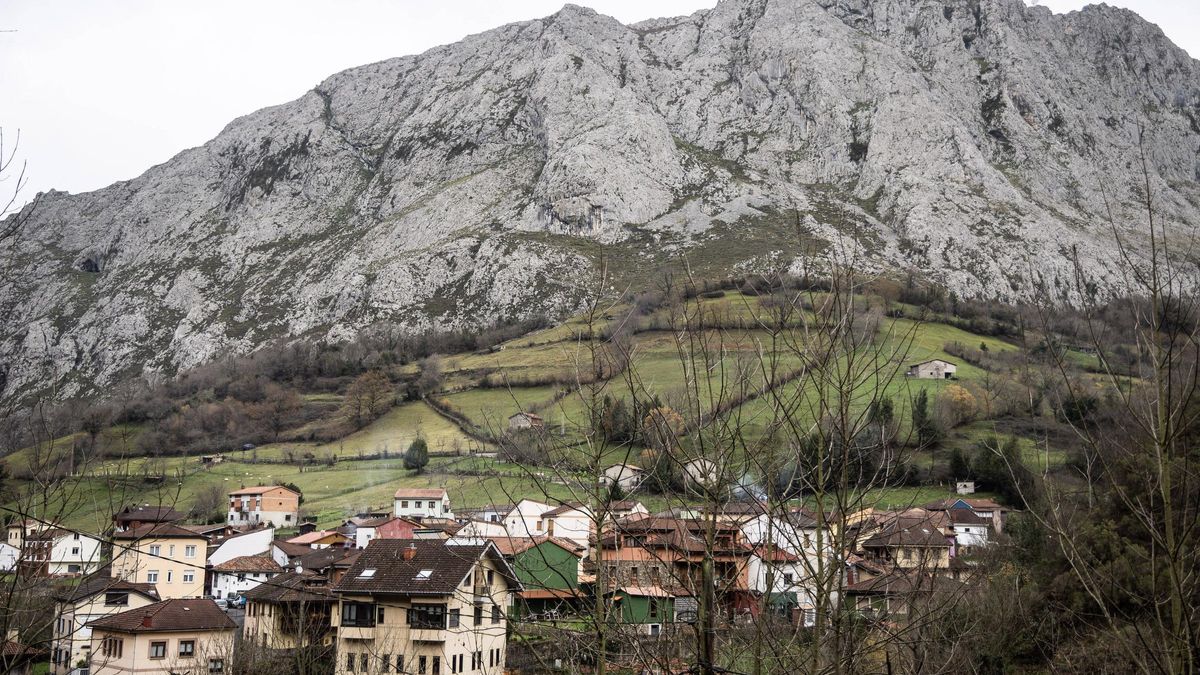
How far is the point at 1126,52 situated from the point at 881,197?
93.1 meters

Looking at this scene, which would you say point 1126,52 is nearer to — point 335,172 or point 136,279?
point 335,172

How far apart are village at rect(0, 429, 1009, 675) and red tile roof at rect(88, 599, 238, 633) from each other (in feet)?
0.27

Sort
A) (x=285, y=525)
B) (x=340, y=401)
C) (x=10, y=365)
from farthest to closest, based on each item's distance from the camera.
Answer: (x=10, y=365)
(x=340, y=401)
(x=285, y=525)

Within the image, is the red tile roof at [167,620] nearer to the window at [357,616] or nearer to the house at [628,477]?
the window at [357,616]

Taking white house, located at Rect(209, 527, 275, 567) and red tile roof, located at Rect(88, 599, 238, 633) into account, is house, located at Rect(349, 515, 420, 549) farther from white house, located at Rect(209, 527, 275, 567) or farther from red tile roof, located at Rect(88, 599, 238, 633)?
red tile roof, located at Rect(88, 599, 238, 633)

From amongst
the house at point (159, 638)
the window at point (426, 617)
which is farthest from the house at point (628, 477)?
the house at point (159, 638)

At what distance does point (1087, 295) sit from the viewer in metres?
5.15

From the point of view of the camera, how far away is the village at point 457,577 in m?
5.67

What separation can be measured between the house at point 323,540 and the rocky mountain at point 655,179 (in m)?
72.7

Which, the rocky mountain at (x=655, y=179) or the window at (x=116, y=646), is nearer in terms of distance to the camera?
the window at (x=116, y=646)

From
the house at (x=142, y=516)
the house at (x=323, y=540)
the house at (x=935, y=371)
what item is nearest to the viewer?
the house at (x=142, y=516)

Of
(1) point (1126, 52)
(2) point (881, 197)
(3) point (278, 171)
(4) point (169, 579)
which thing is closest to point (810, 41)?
(2) point (881, 197)

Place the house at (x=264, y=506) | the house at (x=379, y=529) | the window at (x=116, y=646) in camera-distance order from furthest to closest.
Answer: the house at (x=264, y=506) → the house at (x=379, y=529) → the window at (x=116, y=646)

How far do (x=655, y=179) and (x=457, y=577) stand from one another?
5418 inches
